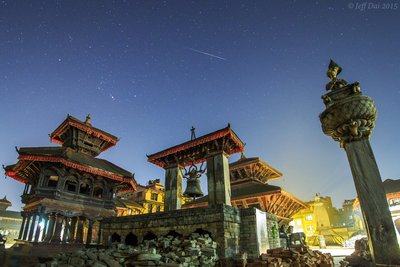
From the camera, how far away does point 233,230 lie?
9992mm

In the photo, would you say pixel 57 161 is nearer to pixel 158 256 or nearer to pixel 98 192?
pixel 98 192

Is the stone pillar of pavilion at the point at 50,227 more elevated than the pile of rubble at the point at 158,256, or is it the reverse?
the stone pillar of pavilion at the point at 50,227

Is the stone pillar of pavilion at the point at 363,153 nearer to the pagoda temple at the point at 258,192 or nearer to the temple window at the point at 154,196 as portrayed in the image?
the pagoda temple at the point at 258,192

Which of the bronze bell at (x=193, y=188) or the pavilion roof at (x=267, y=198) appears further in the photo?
the pavilion roof at (x=267, y=198)

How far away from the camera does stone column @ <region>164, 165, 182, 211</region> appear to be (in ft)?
43.9

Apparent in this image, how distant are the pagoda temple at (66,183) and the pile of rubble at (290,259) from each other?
34.3 feet

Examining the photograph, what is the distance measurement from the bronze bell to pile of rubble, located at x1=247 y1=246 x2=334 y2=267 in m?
4.82

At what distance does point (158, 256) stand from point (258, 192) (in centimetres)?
1230

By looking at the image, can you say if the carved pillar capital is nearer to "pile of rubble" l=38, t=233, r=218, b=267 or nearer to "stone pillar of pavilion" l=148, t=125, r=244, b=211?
"pile of rubble" l=38, t=233, r=218, b=267

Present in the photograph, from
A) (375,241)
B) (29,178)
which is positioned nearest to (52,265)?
(375,241)

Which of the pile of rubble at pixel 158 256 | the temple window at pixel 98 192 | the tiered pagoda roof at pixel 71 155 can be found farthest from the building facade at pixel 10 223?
the pile of rubble at pixel 158 256

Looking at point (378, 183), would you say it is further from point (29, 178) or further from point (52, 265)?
point (29, 178)

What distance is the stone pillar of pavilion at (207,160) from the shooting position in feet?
39.3

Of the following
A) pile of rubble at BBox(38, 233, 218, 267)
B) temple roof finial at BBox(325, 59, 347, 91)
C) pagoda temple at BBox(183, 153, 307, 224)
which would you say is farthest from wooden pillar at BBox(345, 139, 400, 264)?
pagoda temple at BBox(183, 153, 307, 224)
